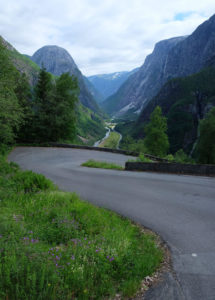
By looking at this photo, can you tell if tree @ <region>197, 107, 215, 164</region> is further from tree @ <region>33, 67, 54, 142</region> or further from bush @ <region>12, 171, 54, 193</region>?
bush @ <region>12, 171, 54, 193</region>

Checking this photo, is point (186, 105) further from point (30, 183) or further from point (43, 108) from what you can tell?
point (30, 183)

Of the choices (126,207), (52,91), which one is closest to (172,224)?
(126,207)

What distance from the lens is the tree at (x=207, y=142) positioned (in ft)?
147

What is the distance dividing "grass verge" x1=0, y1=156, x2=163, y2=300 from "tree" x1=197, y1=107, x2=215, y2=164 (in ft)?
145

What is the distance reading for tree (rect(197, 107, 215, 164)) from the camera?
4475 centimetres

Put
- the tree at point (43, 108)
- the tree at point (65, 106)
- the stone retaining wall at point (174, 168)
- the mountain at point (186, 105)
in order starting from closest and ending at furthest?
1. the stone retaining wall at point (174, 168)
2. the tree at point (43, 108)
3. the tree at point (65, 106)
4. the mountain at point (186, 105)

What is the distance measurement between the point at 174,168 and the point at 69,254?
960cm

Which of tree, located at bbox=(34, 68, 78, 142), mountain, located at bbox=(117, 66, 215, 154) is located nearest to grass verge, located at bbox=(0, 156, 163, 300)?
tree, located at bbox=(34, 68, 78, 142)

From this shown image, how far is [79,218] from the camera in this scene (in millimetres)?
5305

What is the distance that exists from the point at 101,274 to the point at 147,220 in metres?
3.02

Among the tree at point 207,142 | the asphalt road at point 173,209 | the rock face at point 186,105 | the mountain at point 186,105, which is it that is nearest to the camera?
the asphalt road at point 173,209

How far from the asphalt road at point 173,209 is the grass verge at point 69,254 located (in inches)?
19.7

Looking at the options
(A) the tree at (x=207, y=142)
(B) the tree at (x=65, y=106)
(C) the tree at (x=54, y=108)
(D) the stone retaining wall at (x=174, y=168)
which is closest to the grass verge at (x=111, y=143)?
(A) the tree at (x=207, y=142)

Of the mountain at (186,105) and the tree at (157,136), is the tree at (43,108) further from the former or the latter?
the mountain at (186,105)
